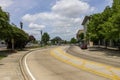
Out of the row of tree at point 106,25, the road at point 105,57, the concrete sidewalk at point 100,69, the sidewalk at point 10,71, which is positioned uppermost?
the row of tree at point 106,25

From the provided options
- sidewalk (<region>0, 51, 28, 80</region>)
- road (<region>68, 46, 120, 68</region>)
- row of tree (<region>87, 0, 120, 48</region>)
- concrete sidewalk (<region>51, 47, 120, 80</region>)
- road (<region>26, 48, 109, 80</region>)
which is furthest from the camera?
row of tree (<region>87, 0, 120, 48</region>)

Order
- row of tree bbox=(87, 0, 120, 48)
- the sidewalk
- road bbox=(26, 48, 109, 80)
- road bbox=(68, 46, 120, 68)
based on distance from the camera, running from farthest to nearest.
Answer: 1. row of tree bbox=(87, 0, 120, 48)
2. road bbox=(68, 46, 120, 68)
3. the sidewalk
4. road bbox=(26, 48, 109, 80)

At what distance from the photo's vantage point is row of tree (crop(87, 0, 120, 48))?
49.3m

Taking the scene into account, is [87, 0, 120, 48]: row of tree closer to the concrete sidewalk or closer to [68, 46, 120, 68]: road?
[68, 46, 120, 68]: road

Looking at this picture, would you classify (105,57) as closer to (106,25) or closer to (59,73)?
(106,25)

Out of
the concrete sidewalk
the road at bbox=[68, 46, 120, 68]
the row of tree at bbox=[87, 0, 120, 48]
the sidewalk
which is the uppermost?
the row of tree at bbox=[87, 0, 120, 48]

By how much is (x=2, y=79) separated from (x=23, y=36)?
169 ft

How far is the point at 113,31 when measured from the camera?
49438 mm

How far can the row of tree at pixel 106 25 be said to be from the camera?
162ft

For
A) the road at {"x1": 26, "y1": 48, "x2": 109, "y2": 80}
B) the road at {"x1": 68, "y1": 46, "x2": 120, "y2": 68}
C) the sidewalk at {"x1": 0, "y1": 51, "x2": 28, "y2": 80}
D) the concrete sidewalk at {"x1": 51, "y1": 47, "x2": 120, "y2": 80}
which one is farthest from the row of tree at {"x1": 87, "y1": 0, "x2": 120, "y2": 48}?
the sidewalk at {"x1": 0, "y1": 51, "x2": 28, "y2": 80}

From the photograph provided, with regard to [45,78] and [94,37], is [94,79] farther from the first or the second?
[94,37]

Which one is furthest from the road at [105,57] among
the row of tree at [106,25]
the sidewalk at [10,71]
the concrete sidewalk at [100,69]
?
the sidewalk at [10,71]

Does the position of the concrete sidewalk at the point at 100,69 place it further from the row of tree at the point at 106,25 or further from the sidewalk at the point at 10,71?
the row of tree at the point at 106,25

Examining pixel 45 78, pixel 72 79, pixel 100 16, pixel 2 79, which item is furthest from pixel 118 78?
pixel 100 16
